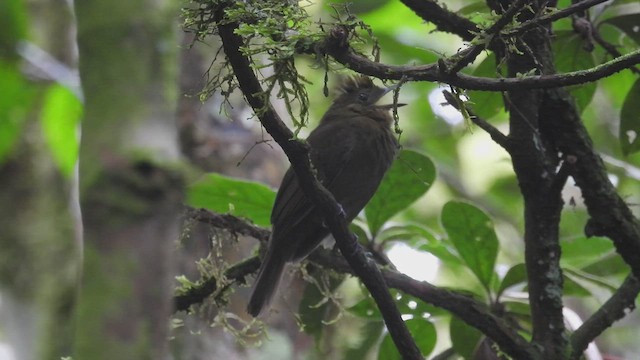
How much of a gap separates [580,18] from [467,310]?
0.94m

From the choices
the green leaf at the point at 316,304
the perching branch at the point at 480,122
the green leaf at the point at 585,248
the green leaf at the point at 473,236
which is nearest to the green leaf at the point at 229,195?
the green leaf at the point at 316,304

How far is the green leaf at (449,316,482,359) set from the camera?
2.58 meters

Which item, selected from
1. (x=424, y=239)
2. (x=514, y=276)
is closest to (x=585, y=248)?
(x=514, y=276)

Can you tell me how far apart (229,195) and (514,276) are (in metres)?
A: 0.83

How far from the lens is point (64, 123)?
3.03m

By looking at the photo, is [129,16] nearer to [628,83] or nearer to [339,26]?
[339,26]

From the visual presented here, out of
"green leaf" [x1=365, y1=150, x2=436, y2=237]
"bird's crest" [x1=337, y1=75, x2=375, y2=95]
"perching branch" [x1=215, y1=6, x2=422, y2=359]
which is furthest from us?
"bird's crest" [x1=337, y1=75, x2=375, y2=95]

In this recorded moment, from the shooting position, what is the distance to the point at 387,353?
8.71 feet

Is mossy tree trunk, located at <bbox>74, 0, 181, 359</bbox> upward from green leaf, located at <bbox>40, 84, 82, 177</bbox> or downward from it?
downward

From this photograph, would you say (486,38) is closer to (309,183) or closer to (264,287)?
(309,183)

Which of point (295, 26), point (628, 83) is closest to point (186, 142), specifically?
point (628, 83)

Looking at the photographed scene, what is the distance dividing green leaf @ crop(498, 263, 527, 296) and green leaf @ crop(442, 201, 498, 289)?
0.05 m

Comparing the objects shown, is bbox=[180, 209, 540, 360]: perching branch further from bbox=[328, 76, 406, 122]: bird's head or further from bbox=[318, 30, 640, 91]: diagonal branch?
bbox=[328, 76, 406, 122]: bird's head

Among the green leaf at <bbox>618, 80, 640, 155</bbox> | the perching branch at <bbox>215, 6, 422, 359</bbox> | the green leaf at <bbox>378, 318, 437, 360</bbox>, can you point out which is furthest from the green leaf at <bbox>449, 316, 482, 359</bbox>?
the green leaf at <bbox>618, 80, 640, 155</bbox>
